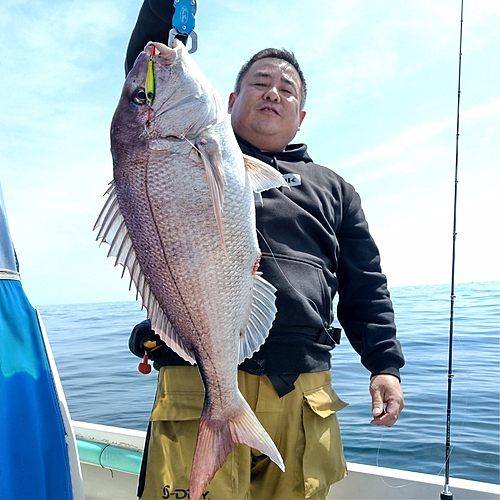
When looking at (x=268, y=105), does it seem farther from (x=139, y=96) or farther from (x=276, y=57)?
(x=139, y=96)

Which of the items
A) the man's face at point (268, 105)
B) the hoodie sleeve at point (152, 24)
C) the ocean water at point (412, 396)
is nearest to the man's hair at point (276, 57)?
the man's face at point (268, 105)

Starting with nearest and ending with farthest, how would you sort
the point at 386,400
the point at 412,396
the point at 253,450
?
the point at 253,450, the point at 386,400, the point at 412,396

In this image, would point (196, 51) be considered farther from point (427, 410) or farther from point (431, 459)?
point (427, 410)

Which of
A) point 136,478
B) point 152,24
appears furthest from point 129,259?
point 136,478

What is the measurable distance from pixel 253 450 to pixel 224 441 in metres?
0.46

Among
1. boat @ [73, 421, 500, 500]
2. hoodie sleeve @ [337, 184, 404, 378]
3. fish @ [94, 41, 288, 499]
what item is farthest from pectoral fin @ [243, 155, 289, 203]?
boat @ [73, 421, 500, 500]

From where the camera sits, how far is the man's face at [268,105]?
2.47 m

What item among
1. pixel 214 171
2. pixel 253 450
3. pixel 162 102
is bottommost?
pixel 253 450

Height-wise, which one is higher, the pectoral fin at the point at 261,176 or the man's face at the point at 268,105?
the man's face at the point at 268,105

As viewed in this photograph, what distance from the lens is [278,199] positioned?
2.25m

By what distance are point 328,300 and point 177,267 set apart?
941 millimetres

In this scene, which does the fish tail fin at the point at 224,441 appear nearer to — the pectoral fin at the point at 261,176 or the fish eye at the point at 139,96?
the pectoral fin at the point at 261,176

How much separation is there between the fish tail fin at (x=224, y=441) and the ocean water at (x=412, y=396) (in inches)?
104

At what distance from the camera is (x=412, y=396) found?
5.32m
